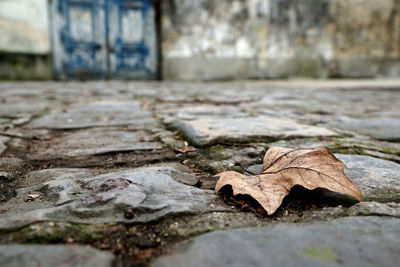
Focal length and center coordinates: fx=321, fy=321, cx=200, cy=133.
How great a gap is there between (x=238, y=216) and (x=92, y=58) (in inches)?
274

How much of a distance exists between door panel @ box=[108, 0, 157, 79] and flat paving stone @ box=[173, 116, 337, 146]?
5831 mm

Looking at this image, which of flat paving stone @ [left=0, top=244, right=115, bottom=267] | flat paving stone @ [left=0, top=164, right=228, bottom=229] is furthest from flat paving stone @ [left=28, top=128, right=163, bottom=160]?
flat paving stone @ [left=0, top=244, right=115, bottom=267]

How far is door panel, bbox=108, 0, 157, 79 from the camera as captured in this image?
6.90 meters

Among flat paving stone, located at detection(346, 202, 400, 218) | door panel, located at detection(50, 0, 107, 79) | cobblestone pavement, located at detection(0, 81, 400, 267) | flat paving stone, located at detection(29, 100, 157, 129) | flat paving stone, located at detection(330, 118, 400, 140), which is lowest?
flat paving stone, located at detection(346, 202, 400, 218)

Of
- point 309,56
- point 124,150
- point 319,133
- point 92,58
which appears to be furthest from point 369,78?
point 124,150

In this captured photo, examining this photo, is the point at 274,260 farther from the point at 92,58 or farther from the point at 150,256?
the point at 92,58

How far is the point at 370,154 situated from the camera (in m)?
1.17

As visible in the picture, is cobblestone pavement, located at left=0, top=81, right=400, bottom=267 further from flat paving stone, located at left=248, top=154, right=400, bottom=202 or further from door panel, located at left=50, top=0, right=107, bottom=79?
door panel, located at left=50, top=0, right=107, bottom=79

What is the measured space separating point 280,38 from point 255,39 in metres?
0.67

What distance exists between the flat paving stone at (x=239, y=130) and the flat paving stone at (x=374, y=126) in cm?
24

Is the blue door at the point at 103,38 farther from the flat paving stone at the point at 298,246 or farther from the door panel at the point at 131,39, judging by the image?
the flat paving stone at the point at 298,246

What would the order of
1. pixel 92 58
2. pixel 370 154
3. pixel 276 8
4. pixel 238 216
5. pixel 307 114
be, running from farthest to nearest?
pixel 276 8, pixel 92 58, pixel 307 114, pixel 370 154, pixel 238 216

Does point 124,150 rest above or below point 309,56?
below

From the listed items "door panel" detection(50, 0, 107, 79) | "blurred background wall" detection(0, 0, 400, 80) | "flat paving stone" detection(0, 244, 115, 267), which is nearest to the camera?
"flat paving stone" detection(0, 244, 115, 267)
